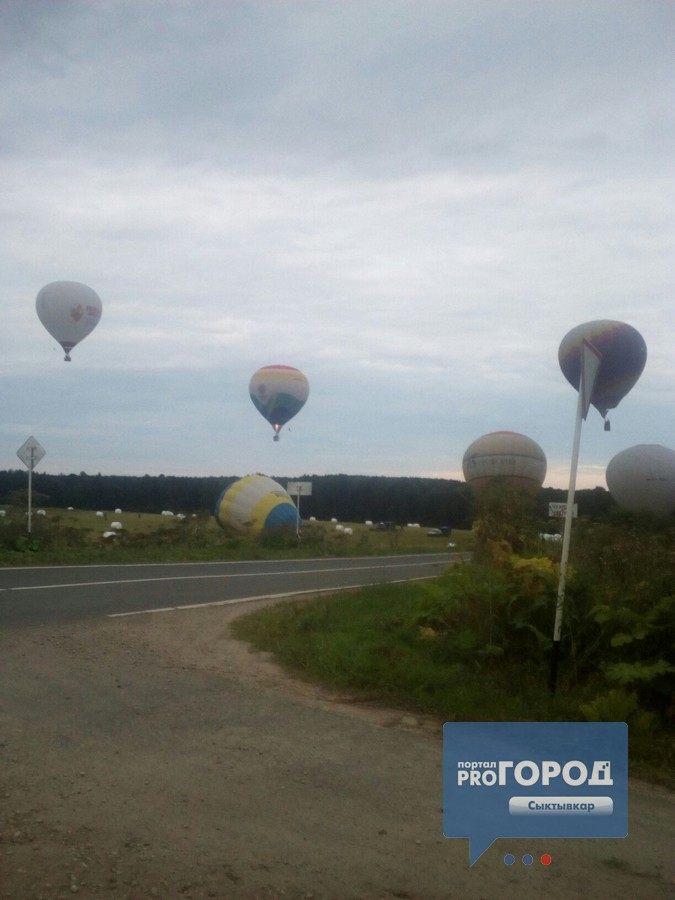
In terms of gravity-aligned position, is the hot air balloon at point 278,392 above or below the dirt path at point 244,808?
above

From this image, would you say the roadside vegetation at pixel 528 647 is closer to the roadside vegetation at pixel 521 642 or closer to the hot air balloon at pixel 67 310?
the roadside vegetation at pixel 521 642

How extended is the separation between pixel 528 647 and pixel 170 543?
23.1 meters

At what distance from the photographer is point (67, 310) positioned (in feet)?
112

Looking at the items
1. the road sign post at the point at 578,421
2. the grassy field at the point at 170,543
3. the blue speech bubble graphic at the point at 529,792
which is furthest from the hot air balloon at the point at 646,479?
the blue speech bubble graphic at the point at 529,792

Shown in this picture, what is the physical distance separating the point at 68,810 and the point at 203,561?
69.1ft

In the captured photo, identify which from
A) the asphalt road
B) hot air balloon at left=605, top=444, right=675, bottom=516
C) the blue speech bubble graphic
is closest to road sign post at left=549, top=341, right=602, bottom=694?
the blue speech bubble graphic

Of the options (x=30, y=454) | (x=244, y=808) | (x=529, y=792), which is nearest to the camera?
(x=529, y=792)

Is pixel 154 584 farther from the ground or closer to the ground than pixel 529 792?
closer to the ground

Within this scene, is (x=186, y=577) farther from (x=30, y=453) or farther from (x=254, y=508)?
(x=254, y=508)

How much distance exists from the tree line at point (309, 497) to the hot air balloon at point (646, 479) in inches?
482

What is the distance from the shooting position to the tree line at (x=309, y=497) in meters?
60.3

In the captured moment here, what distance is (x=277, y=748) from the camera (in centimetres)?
643

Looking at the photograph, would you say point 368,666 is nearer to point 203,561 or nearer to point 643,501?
point 203,561

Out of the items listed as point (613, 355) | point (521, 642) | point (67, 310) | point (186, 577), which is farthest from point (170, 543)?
point (521, 642)
